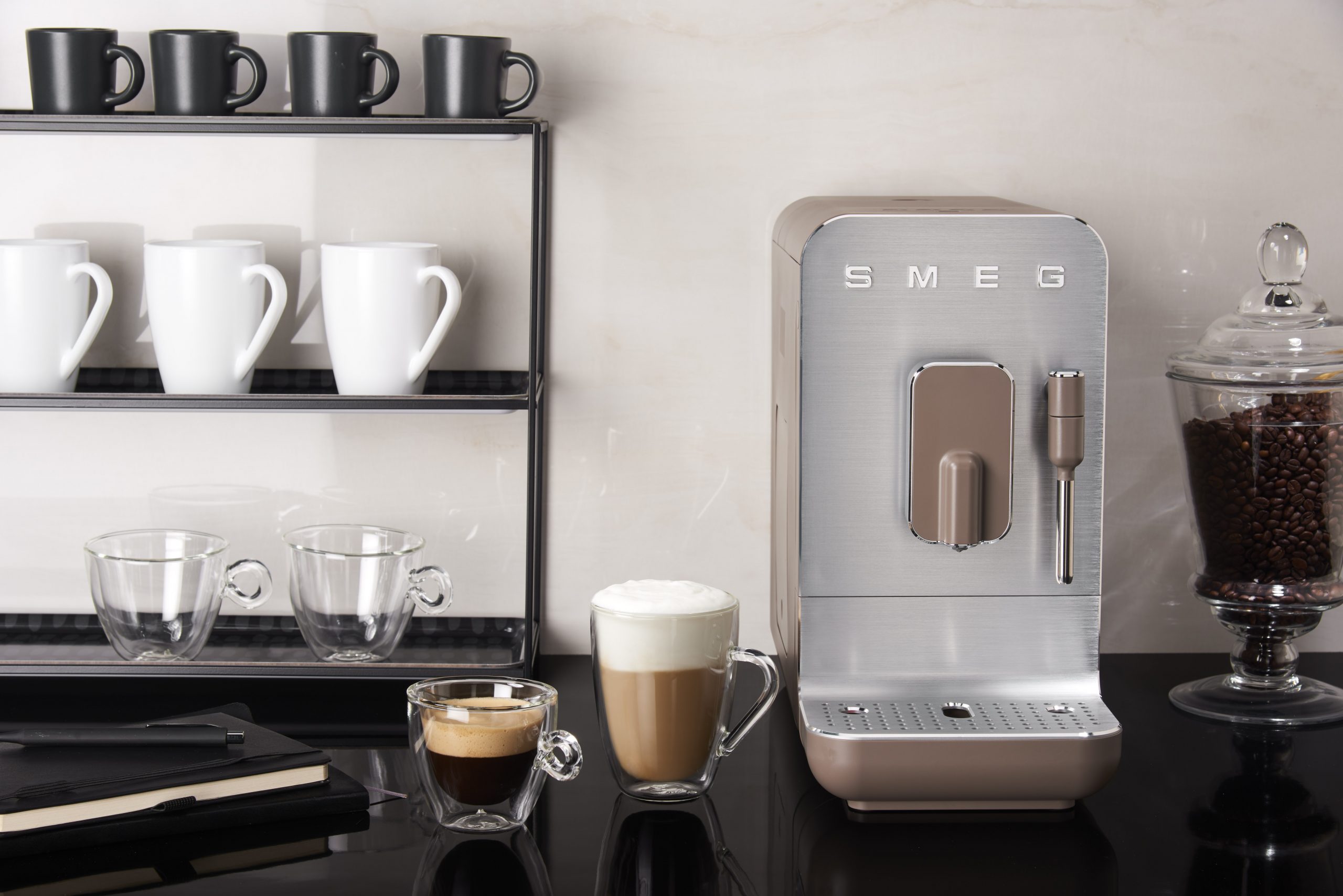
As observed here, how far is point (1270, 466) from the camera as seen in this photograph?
103 centimetres

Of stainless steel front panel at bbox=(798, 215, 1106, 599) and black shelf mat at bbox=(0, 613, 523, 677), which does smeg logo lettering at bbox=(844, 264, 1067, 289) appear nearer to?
stainless steel front panel at bbox=(798, 215, 1106, 599)

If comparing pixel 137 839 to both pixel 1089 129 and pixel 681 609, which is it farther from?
pixel 1089 129

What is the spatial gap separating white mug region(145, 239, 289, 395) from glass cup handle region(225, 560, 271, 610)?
0.15 meters

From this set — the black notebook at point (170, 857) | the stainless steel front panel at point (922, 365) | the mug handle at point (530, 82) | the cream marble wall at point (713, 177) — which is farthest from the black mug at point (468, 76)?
the black notebook at point (170, 857)

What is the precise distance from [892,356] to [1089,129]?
444mm

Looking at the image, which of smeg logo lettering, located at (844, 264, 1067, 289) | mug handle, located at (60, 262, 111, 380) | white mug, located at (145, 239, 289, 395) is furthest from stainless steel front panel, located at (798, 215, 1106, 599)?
mug handle, located at (60, 262, 111, 380)

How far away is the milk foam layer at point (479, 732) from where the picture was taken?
84 centimetres

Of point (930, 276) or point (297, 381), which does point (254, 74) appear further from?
point (930, 276)

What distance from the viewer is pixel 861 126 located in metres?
1.17

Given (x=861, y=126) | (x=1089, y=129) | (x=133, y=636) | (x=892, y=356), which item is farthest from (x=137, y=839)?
(x=1089, y=129)

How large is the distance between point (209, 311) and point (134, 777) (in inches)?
15.4

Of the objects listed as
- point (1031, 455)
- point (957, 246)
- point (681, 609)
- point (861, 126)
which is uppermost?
point (861, 126)

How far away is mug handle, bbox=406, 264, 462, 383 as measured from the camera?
103 cm

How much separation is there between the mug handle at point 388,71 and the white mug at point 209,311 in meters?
0.15
